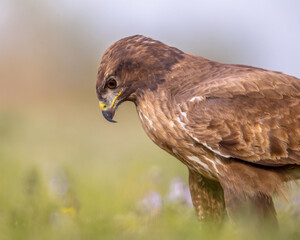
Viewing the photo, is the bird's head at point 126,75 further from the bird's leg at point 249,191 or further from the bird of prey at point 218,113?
the bird's leg at point 249,191

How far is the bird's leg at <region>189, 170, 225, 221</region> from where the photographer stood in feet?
21.0

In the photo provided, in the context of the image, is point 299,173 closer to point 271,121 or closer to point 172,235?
point 271,121

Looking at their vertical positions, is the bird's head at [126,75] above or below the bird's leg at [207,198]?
above

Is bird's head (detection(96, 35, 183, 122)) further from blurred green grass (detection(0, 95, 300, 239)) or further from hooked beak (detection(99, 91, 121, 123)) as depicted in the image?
blurred green grass (detection(0, 95, 300, 239))

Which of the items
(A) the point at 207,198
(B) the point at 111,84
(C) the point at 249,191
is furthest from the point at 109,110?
(C) the point at 249,191

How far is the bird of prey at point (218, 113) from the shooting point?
568cm

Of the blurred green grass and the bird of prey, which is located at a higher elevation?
the bird of prey

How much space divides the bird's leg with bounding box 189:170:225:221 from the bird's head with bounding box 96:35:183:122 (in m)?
0.90

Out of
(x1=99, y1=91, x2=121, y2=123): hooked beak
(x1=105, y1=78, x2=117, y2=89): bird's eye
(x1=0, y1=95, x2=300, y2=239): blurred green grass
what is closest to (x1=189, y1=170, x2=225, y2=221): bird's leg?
(x1=0, y1=95, x2=300, y2=239): blurred green grass

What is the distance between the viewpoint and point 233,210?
18.6 feet

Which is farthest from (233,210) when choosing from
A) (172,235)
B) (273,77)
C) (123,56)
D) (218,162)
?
(123,56)

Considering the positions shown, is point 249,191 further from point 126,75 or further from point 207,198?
point 126,75

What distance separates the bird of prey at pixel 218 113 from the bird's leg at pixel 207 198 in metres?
0.13

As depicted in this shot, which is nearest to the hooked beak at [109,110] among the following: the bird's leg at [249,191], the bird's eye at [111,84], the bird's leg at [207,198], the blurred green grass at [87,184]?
the bird's eye at [111,84]
